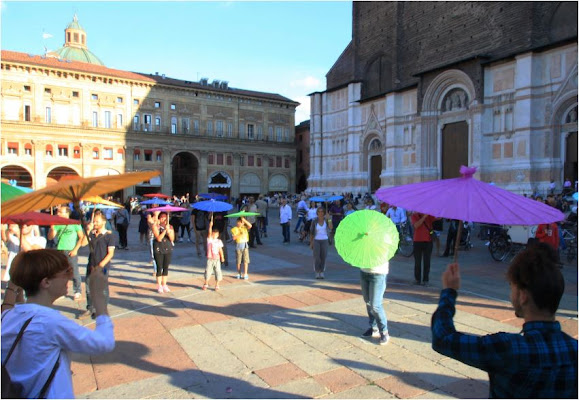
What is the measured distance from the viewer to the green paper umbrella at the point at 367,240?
5070 mm

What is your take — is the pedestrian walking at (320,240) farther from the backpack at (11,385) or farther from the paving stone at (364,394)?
the backpack at (11,385)

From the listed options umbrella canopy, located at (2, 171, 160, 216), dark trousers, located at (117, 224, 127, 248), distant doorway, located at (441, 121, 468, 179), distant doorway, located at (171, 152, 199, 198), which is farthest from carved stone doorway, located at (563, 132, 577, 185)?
distant doorway, located at (171, 152, 199, 198)

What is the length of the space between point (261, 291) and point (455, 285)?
645cm

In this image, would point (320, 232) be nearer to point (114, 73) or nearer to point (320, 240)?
point (320, 240)

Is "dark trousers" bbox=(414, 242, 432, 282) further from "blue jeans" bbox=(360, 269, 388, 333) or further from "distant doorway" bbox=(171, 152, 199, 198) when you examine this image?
"distant doorway" bbox=(171, 152, 199, 198)

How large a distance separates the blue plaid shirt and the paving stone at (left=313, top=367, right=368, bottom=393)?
249cm

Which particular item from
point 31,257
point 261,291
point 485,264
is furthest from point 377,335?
point 485,264

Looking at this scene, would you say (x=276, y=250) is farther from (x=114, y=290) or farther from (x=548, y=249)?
(x=548, y=249)

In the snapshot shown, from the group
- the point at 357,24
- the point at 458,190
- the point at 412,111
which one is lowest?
the point at 458,190

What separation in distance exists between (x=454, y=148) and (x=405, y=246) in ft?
52.2

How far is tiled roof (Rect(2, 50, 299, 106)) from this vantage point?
42.6 metres

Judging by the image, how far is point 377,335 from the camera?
5691 millimetres

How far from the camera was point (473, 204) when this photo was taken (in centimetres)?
271

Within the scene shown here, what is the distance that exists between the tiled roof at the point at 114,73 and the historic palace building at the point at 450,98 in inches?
720
